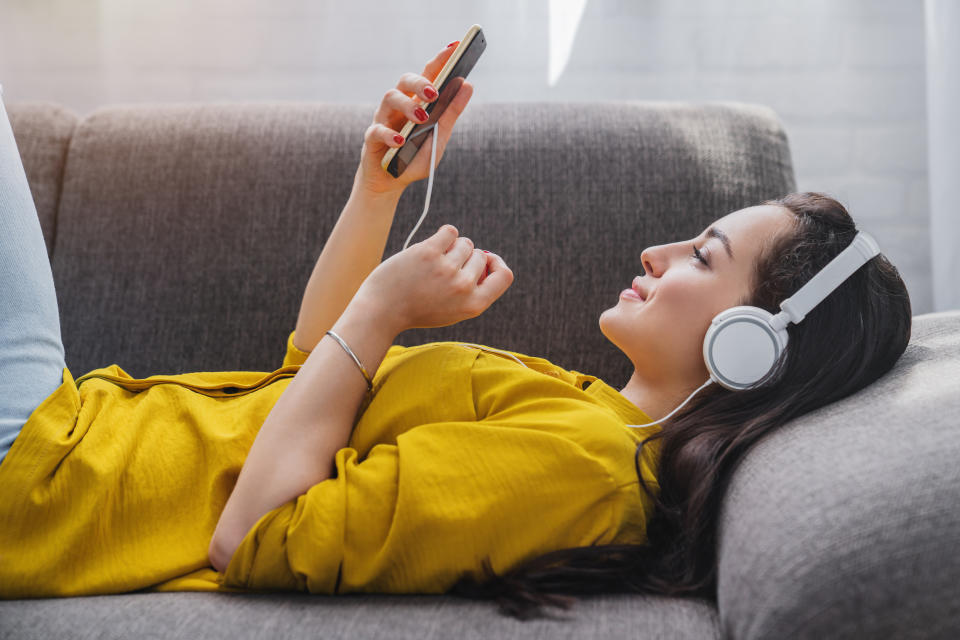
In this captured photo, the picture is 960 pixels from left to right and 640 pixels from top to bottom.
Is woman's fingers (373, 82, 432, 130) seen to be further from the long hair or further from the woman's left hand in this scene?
the long hair

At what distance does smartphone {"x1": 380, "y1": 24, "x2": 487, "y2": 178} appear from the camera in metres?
0.92

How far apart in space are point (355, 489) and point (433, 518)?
9 centimetres

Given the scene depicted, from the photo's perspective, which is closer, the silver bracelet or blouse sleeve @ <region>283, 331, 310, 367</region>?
the silver bracelet

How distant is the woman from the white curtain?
2.30 ft

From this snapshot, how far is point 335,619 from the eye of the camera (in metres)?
0.68

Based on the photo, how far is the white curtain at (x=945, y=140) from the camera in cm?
145

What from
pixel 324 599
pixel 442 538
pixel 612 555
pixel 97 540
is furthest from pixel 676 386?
pixel 97 540

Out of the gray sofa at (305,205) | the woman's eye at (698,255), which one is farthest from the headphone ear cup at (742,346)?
the gray sofa at (305,205)

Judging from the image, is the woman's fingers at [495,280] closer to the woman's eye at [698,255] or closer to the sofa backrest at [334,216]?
the woman's eye at [698,255]

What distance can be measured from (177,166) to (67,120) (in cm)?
29

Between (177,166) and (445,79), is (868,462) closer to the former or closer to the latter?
(445,79)

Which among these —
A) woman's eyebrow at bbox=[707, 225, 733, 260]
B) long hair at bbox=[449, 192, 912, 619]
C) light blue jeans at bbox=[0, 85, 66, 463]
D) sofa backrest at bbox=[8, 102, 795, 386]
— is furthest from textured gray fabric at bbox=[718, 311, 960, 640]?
light blue jeans at bbox=[0, 85, 66, 463]

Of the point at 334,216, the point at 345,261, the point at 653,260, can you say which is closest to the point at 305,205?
the point at 334,216

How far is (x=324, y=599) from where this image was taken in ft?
2.37
